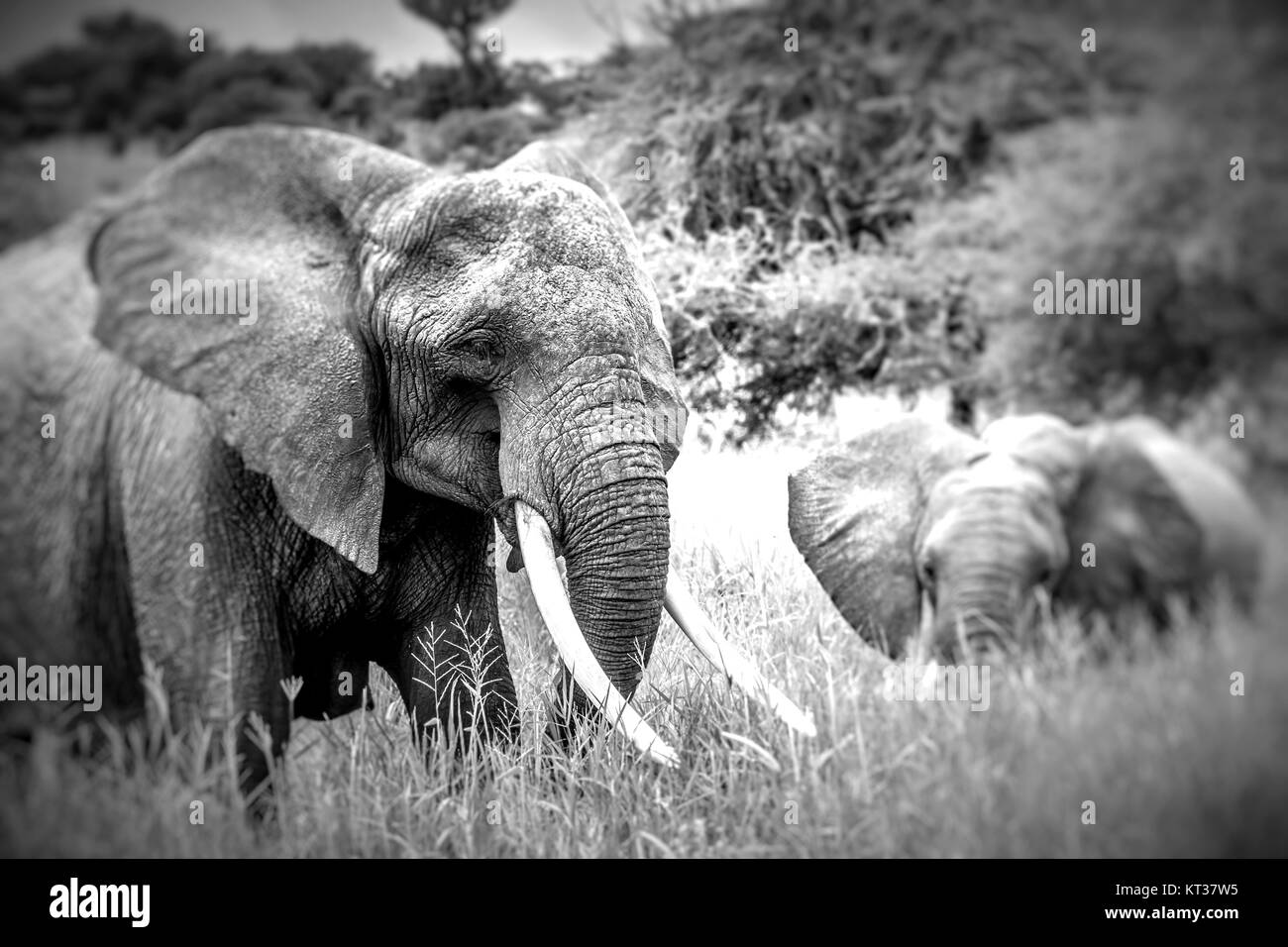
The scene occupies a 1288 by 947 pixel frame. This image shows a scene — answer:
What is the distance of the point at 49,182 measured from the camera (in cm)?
343

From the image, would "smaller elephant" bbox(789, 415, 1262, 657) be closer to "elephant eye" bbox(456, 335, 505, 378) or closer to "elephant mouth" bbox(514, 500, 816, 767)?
"elephant mouth" bbox(514, 500, 816, 767)

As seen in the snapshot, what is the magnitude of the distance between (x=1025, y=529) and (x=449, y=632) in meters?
1.80

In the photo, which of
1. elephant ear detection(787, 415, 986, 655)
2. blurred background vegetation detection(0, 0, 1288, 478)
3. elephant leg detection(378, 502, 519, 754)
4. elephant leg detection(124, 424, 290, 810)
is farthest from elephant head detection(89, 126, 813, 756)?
elephant ear detection(787, 415, 986, 655)

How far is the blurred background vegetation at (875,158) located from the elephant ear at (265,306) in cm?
48

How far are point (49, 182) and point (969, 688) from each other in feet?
9.62

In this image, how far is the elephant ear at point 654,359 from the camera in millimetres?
3256

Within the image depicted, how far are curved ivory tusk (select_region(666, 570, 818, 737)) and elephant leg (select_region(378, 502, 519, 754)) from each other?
0.62 metres

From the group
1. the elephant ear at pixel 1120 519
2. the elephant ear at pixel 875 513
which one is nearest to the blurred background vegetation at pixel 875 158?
the elephant ear at pixel 1120 519

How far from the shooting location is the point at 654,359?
130 inches

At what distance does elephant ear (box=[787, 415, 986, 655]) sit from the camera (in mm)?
3676

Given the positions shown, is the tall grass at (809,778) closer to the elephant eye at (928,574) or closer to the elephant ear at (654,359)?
the elephant eye at (928,574)

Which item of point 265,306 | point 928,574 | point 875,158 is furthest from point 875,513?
point 875,158

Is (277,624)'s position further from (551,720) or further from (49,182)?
(49,182)
